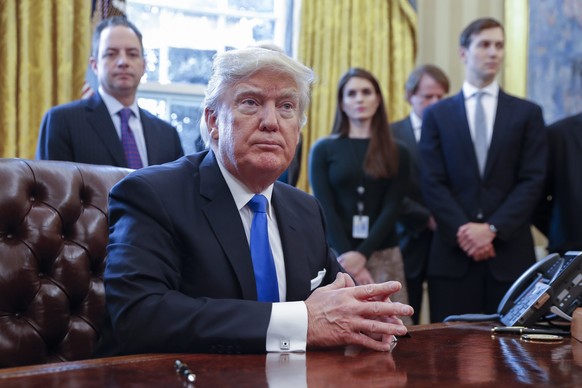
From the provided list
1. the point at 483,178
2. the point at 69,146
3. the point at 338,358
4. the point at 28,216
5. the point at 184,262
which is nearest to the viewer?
the point at 338,358

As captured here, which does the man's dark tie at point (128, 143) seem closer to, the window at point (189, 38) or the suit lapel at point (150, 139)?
the suit lapel at point (150, 139)

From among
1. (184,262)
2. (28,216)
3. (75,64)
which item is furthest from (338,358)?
(75,64)

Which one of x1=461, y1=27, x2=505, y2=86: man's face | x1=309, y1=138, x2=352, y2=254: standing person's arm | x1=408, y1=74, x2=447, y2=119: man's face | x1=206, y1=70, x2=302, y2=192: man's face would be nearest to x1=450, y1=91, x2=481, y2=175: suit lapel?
x1=461, y1=27, x2=505, y2=86: man's face

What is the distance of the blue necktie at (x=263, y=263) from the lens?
213cm

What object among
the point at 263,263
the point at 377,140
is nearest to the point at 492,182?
the point at 377,140

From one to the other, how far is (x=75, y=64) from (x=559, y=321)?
396 cm

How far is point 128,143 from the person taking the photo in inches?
160

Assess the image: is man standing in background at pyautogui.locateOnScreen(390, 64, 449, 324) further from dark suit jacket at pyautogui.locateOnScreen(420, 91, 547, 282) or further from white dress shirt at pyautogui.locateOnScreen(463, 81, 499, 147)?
white dress shirt at pyautogui.locateOnScreen(463, 81, 499, 147)

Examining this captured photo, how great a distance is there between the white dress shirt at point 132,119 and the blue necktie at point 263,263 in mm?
2012

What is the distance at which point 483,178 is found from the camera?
174 inches

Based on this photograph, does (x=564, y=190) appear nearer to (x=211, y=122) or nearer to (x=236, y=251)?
(x=211, y=122)

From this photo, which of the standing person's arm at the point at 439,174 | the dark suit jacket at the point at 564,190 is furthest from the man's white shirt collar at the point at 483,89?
the dark suit jacket at the point at 564,190

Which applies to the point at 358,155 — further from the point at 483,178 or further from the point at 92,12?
the point at 92,12

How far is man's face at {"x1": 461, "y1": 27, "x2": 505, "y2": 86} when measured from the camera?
15.3 feet
